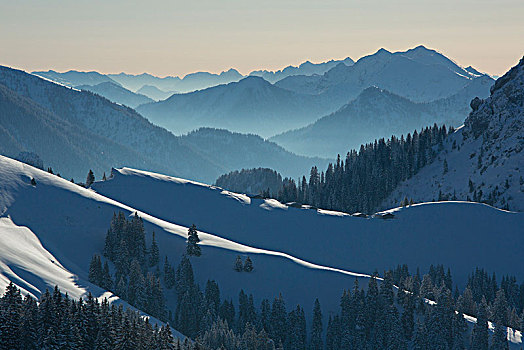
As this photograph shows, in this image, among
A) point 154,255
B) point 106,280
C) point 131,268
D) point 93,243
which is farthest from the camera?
point 154,255

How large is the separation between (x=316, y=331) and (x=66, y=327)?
42909 millimetres

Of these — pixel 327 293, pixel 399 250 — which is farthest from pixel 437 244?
pixel 327 293

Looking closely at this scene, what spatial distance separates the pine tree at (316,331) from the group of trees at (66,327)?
99.4 ft

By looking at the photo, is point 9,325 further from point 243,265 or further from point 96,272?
point 243,265

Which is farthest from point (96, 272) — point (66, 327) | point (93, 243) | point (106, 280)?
point (66, 327)

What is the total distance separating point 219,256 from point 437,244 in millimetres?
62413

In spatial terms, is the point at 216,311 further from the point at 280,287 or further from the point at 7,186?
the point at 7,186

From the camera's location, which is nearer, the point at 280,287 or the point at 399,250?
the point at 280,287

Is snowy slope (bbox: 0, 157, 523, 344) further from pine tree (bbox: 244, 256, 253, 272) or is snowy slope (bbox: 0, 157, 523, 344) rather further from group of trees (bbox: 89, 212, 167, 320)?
group of trees (bbox: 89, 212, 167, 320)

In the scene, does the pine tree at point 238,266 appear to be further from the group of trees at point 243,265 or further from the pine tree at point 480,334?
the pine tree at point 480,334

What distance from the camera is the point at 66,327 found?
67000mm

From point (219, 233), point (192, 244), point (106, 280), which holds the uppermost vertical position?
point (192, 244)

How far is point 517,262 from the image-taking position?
152m

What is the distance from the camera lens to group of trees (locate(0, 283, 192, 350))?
65.2 meters
